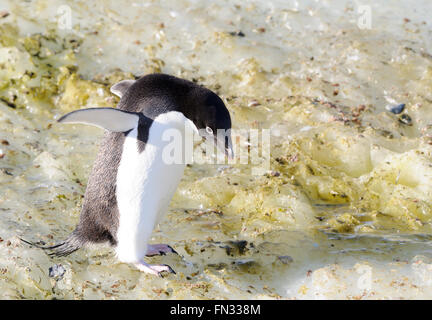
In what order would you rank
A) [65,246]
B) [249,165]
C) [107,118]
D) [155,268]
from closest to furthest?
[107,118] < [155,268] < [65,246] < [249,165]

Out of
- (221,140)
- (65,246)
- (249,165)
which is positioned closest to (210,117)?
(221,140)

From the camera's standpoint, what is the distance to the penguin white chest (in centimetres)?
288

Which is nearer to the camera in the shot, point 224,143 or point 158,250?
point 224,143

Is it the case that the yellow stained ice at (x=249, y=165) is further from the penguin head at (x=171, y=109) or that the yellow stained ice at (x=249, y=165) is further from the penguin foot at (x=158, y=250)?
the penguin head at (x=171, y=109)

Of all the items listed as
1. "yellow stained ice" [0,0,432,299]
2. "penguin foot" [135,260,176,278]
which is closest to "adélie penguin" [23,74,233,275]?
"penguin foot" [135,260,176,278]

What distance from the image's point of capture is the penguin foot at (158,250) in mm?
3152

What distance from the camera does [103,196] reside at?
2988 millimetres

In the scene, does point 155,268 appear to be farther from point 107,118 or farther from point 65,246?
point 107,118

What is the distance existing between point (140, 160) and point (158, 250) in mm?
539

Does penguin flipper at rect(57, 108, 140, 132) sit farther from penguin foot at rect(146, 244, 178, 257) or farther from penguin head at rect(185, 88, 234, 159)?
penguin foot at rect(146, 244, 178, 257)

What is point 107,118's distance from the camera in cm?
276

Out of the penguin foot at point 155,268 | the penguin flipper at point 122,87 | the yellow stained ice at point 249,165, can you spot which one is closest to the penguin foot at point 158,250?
the yellow stained ice at point 249,165

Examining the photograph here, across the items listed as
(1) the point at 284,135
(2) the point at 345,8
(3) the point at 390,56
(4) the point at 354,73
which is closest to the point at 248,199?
(1) the point at 284,135

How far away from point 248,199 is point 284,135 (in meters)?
0.85
